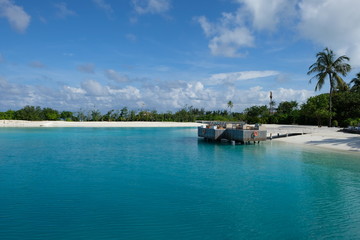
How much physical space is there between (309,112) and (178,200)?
4718 centimetres

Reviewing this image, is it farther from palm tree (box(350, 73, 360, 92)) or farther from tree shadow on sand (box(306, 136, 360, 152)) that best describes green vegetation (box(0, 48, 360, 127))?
tree shadow on sand (box(306, 136, 360, 152))

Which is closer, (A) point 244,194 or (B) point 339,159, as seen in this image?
(A) point 244,194

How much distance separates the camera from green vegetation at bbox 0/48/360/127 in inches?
1932

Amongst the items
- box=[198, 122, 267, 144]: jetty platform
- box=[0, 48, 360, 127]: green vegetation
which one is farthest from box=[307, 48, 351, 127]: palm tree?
box=[198, 122, 267, 144]: jetty platform

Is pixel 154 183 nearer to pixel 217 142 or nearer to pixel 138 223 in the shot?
pixel 138 223

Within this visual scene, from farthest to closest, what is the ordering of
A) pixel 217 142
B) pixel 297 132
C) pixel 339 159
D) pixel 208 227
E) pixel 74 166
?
pixel 297 132 → pixel 217 142 → pixel 339 159 → pixel 74 166 → pixel 208 227

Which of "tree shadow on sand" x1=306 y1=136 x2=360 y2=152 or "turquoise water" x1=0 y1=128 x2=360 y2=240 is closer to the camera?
"turquoise water" x1=0 y1=128 x2=360 y2=240

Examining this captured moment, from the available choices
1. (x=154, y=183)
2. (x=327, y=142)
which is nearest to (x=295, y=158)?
(x=327, y=142)

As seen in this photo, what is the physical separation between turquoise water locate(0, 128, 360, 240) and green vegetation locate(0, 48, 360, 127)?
33.4 m

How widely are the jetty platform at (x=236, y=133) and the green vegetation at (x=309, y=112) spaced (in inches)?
817

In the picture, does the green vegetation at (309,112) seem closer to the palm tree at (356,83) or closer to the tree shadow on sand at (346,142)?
the palm tree at (356,83)

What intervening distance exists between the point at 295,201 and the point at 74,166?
48.2 ft

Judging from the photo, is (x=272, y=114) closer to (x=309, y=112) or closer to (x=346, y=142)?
(x=309, y=112)

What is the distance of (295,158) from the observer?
2328 cm
